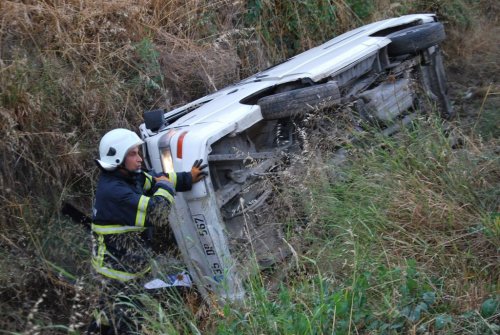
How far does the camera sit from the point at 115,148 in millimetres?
4453

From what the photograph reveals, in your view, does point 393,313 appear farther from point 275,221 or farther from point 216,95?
point 216,95

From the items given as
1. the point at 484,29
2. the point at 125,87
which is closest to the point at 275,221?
the point at 125,87

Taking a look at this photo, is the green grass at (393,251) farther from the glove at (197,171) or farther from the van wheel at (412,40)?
the van wheel at (412,40)

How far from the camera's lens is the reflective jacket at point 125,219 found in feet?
14.1

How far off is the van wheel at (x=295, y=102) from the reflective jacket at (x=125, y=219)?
870 mm

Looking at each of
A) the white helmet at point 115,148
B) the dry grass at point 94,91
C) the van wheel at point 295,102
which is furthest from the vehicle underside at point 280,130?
the white helmet at point 115,148

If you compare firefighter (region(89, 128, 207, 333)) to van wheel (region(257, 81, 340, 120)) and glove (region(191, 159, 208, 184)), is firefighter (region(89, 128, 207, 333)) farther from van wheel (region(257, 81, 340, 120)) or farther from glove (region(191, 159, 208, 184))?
van wheel (region(257, 81, 340, 120))

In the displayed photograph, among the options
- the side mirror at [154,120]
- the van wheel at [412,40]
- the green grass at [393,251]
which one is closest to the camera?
the green grass at [393,251]

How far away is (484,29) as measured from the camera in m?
9.48

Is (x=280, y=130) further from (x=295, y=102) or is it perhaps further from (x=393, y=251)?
(x=393, y=251)

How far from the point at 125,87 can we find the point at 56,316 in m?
2.42

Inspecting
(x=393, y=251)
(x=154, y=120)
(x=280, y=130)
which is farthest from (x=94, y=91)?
(x=393, y=251)

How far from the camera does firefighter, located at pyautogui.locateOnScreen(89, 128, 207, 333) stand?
4309 millimetres

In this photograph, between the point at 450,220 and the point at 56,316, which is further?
the point at 56,316
